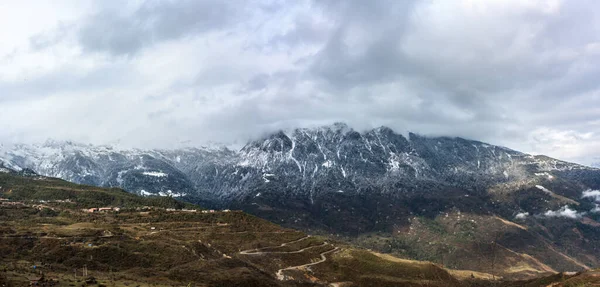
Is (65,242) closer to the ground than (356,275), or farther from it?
farther from it

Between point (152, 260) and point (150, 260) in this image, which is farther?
point (152, 260)

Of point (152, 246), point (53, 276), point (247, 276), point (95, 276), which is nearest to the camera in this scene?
point (53, 276)

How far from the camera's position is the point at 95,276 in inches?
4646

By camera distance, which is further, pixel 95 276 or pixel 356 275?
pixel 356 275

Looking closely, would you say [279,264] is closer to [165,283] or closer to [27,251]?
[165,283]

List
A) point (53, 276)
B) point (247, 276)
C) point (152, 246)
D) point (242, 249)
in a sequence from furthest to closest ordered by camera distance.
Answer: point (242, 249) → point (152, 246) → point (247, 276) → point (53, 276)

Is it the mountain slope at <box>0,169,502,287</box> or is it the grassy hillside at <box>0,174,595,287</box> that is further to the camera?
the grassy hillside at <box>0,174,595,287</box>

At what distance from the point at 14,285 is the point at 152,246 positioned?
65973 mm

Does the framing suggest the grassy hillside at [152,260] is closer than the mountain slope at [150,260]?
No

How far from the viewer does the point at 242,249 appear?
615 ft

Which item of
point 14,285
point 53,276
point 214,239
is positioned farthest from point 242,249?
point 14,285

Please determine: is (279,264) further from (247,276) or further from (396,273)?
(396,273)

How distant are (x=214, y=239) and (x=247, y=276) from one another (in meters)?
50.8

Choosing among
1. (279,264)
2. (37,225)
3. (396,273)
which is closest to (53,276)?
(37,225)
